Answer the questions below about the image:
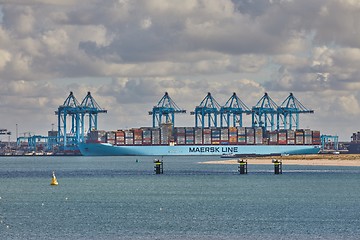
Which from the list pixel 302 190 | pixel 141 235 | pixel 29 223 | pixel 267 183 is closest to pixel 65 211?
pixel 29 223

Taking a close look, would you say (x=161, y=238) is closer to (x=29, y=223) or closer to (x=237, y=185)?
(x=29, y=223)

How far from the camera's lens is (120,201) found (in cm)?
9012

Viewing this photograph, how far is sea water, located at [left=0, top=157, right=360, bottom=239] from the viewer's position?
210 ft

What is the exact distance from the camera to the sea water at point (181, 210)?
64062mm

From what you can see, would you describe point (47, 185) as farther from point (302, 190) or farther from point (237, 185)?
point (302, 190)

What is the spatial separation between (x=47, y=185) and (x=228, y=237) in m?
61.7

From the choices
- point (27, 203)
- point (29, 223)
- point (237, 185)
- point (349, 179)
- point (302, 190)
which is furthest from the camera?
point (349, 179)

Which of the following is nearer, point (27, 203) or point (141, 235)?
point (141, 235)

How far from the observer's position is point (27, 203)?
291 ft

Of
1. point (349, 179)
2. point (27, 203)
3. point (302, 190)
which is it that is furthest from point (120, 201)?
point (349, 179)

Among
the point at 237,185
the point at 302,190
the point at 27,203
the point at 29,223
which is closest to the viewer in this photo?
the point at 29,223

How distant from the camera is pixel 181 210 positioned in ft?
262

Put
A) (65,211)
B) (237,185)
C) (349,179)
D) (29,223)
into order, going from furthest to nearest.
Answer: (349,179)
(237,185)
(65,211)
(29,223)

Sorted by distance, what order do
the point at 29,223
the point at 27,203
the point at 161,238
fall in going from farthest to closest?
1. the point at 27,203
2. the point at 29,223
3. the point at 161,238
